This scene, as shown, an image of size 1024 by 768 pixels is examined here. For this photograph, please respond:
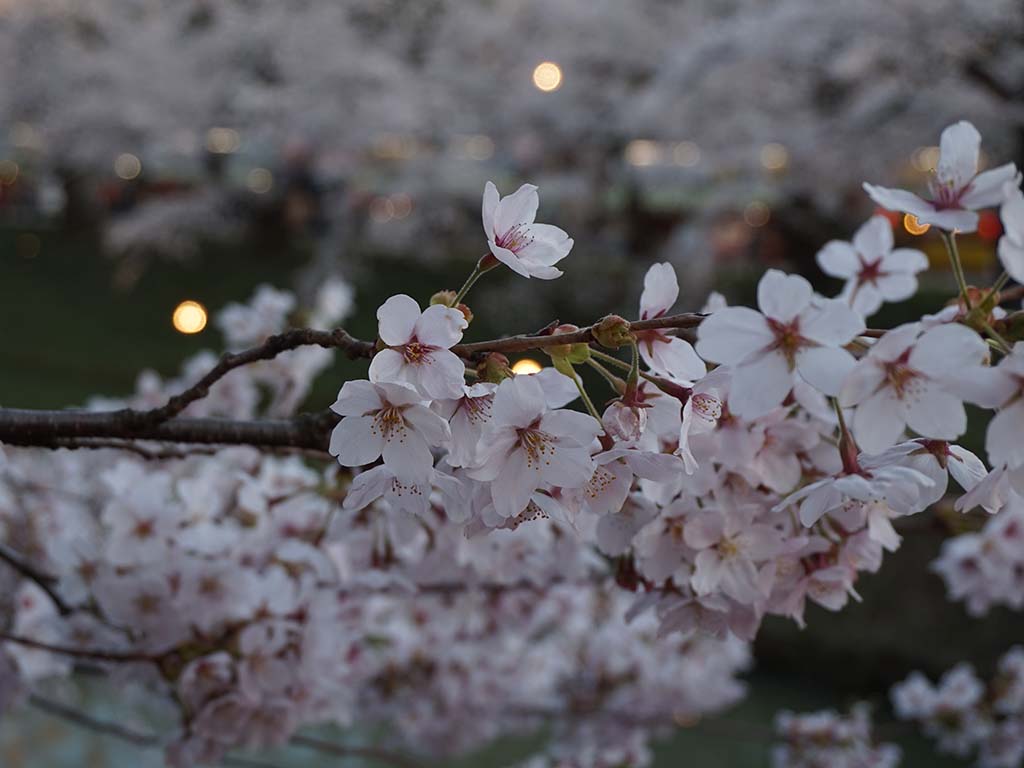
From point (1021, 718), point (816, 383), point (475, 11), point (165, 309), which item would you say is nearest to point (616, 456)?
point (816, 383)

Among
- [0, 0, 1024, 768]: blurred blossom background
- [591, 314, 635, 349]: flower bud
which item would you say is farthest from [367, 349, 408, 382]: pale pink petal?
[0, 0, 1024, 768]: blurred blossom background

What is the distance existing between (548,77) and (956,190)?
21.9ft

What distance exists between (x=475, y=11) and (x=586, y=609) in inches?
237

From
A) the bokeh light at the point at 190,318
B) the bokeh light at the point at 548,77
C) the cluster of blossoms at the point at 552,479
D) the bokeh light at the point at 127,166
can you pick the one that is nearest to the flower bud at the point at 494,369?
the cluster of blossoms at the point at 552,479

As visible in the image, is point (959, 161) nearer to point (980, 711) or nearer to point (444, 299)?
point (444, 299)

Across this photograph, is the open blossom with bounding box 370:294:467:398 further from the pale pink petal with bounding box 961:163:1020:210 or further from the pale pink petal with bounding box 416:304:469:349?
the pale pink petal with bounding box 961:163:1020:210

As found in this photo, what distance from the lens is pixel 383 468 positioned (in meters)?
0.64

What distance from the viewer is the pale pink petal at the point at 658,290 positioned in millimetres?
667

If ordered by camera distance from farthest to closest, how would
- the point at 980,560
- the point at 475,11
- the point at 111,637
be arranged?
1. the point at 475,11
2. the point at 980,560
3. the point at 111,637

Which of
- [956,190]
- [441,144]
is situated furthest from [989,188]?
[441,144]

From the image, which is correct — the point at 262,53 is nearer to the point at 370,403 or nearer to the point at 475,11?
the point at 475,11

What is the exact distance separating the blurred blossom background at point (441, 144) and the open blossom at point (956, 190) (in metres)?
3.54

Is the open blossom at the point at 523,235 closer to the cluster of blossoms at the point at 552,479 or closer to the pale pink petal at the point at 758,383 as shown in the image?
the cluster of blossoms at the point at 552,479

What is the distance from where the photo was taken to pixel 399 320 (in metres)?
0.60
